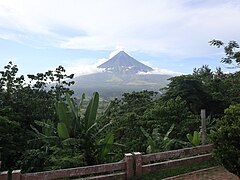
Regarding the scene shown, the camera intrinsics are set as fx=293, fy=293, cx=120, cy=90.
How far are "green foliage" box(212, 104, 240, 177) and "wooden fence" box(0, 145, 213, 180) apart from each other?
148cm

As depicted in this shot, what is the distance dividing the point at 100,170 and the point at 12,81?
413 inches

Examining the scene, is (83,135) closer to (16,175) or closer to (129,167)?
(129,167)

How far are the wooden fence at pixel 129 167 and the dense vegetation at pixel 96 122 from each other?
0.92 metres

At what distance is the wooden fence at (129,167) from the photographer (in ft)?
18.9

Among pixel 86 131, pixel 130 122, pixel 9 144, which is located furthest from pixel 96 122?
pixel 130 122

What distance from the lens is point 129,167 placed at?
6.79 m

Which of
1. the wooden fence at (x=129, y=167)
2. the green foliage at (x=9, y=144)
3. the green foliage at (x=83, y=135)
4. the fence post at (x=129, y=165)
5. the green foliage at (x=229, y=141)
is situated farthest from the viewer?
the green foliage at (x=9, y=144)

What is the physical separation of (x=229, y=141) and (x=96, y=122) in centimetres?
335

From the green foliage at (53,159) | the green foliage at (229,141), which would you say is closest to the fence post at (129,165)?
the green foliage at (53,159)

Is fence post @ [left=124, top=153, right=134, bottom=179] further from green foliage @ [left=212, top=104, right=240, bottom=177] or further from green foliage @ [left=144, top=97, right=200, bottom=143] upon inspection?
green foliage @ [left=144, top=97, right=200, bottom=143]

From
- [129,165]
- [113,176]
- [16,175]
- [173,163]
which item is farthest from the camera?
[173,163]

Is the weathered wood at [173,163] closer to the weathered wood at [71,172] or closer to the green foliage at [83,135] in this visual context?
the weathered wood at [71,172]

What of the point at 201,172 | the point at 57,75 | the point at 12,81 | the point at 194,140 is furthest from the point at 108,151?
the point at 57,75

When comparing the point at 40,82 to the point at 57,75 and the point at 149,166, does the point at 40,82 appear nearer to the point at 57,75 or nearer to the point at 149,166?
the point at 57,75
